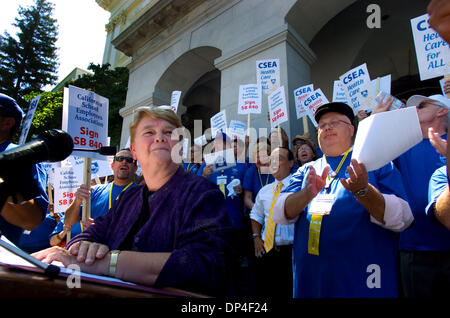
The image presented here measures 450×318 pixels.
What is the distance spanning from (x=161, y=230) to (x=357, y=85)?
411cm

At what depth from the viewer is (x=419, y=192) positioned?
2.48 m

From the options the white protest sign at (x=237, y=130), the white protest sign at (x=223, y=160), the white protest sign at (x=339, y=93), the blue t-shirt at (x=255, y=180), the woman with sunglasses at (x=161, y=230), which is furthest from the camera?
the white protest sign at (x=237, y=130)

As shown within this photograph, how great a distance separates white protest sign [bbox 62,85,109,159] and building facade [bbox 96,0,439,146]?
3.71 m

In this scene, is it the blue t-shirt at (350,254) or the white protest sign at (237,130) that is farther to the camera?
the white protest sign at (237,130)

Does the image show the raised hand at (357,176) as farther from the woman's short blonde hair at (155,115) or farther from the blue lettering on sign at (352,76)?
the blue lettering on sign at (352,76)

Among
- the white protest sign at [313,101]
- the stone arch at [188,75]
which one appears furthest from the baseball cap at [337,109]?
the stone arch at [188,75]

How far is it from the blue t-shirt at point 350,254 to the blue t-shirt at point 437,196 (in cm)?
18

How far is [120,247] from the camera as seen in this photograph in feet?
5.24

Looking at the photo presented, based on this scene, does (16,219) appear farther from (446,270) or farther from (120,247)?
(446,270)

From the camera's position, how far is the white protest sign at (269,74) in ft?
18.9

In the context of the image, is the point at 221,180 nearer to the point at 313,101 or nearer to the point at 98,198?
the point at 98,198

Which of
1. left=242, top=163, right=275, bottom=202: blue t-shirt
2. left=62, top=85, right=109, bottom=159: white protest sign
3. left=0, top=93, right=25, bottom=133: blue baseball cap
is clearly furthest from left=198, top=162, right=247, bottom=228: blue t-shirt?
left=0, top=93, right=25, bottom=133: blue baseball cap

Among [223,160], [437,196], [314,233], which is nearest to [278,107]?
[223,160]

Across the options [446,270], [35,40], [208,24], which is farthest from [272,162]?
[35,40]
